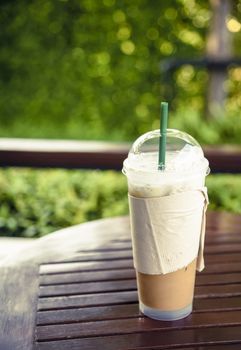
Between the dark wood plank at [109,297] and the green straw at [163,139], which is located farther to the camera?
the dark wood plank at [109,297]

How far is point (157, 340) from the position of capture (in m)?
1.05

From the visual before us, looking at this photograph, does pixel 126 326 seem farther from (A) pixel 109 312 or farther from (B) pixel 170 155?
(B) pixel 170 155

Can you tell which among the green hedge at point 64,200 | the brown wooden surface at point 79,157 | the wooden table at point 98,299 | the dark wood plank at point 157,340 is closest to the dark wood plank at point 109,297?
the wooden table at point 98,299

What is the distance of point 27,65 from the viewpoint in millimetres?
6387

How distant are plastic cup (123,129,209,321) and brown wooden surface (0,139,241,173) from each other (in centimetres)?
112

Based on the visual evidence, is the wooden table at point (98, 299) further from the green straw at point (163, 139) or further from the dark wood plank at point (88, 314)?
the green straw at point (163, 139)

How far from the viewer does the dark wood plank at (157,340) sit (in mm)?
1038

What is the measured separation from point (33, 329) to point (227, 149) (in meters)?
1.45

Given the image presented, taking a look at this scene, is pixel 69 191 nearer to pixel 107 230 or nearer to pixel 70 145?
pixel 70 145

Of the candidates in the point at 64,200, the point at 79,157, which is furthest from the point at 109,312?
the point at 64,200

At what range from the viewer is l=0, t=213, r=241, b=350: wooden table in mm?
1059

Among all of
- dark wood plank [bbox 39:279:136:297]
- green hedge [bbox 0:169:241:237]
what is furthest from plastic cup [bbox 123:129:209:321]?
green hedge [bbox 0:169:241:237]

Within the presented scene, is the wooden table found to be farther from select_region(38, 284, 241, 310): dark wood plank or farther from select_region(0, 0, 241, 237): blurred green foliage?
select_region(0, 0, 241, 237): blurred green foliage

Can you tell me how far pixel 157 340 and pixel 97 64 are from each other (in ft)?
18.2
